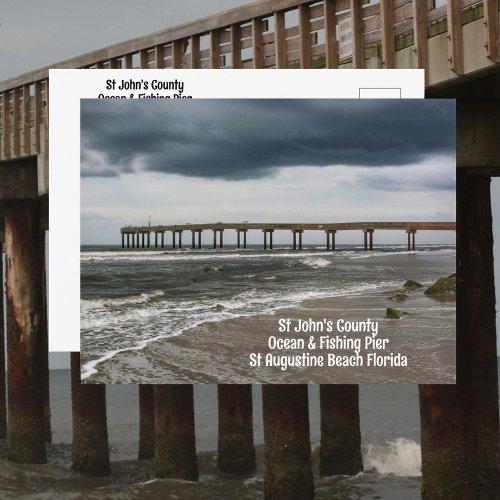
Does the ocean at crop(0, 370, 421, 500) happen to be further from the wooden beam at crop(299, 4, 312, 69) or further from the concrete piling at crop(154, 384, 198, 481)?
the wooden beam at crop(299, 4, 312, 69)

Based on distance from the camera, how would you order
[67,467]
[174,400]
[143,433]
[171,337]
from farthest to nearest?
1. [143,433]
2. [67,467]
3. [174,400]
4. [171,337]

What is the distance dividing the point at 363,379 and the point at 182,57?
17.3ft

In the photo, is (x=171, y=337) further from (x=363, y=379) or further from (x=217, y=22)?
(x=217, y=22)

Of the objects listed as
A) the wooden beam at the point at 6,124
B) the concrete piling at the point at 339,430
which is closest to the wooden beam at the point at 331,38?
the concrete piling at the point at 339,430

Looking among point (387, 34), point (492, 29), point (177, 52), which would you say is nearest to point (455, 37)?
point (492, 29)

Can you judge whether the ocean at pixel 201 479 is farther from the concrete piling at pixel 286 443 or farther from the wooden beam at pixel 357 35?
the wooden beam at pixel 357 35

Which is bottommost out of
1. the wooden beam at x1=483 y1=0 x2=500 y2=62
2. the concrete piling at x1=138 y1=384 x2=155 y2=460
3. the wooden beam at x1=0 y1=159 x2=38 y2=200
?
the concrete piling at x1=138 y1=384 x2=155 y2=460

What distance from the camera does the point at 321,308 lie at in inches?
390

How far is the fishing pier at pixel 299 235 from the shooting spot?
10484 millimetres

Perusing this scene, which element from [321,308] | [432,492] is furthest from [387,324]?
[432,492]

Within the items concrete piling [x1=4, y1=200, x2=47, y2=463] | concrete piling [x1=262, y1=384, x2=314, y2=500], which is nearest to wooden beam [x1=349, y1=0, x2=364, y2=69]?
concrete piling [x1=262, y1=384, x2=314, y2=500]

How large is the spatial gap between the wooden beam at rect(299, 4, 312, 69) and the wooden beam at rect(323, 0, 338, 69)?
298 mm

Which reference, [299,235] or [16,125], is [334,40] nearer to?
[299,235]

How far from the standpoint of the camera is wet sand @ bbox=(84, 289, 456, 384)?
9305 mm
